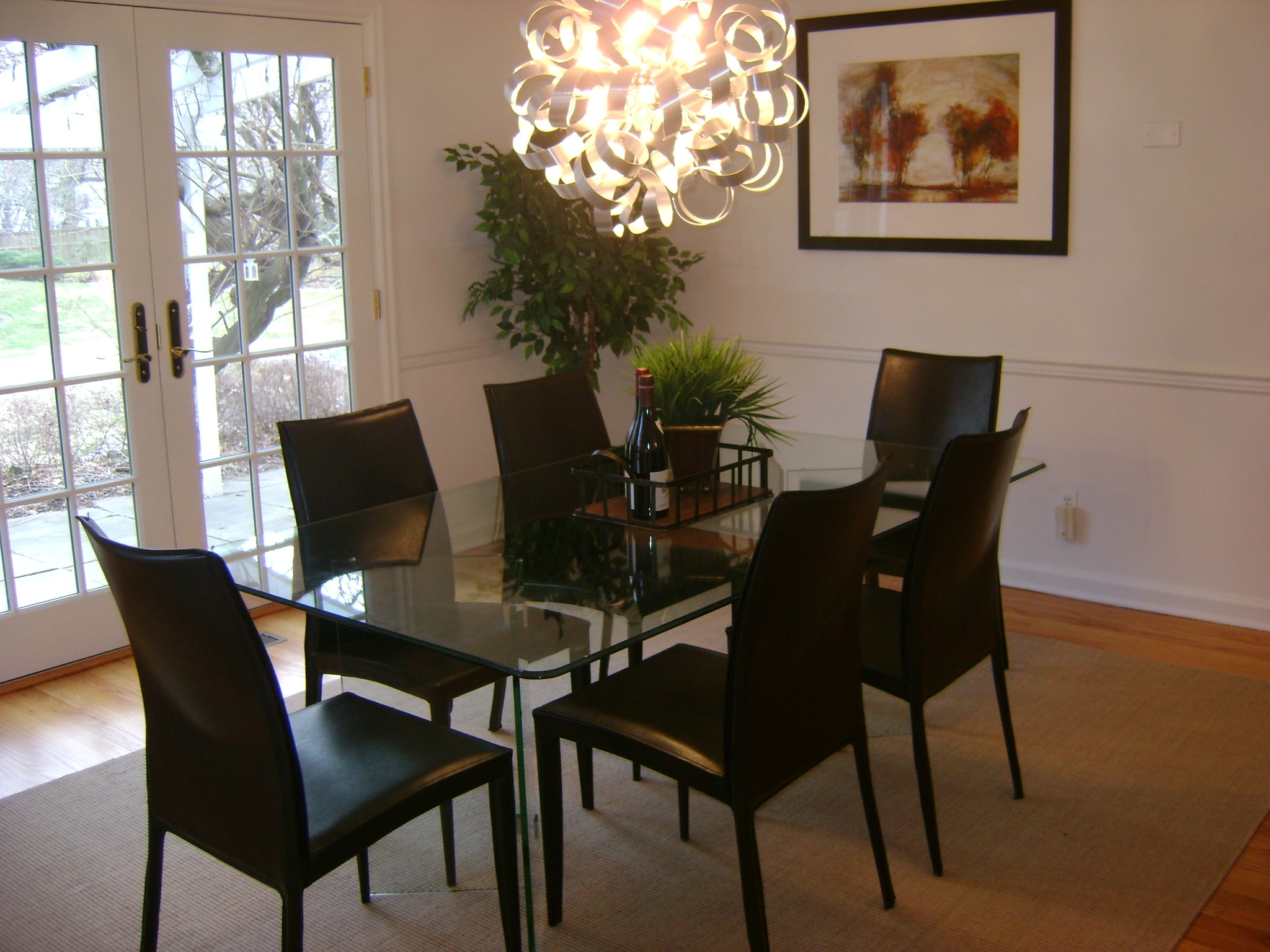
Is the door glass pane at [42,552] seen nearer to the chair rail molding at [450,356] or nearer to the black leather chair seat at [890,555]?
the chair rail molding at [450,356]

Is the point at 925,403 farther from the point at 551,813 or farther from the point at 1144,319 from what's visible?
the point at 551,813

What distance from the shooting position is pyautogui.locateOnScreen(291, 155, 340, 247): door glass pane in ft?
13.9

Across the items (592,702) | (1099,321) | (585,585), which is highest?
(1099,321)

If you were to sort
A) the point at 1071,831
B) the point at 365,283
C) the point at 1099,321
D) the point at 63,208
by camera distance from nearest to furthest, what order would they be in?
the point at 1071,831 → the point at 63,208 → the point at 1099,321 → the point at 365,283

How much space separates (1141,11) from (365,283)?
275 centimetres

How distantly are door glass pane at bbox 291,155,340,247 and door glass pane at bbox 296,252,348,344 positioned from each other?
64mm

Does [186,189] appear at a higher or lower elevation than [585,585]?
higher

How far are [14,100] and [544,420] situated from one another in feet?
5.71

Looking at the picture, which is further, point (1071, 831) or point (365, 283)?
point (365, 283)

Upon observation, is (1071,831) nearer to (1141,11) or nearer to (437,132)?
(1141,11)

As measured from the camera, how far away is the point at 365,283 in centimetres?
452

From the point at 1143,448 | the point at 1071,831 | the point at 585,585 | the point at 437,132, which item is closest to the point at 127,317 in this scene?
the point at 437,132

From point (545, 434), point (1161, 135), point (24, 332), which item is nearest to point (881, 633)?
point (545, 434)

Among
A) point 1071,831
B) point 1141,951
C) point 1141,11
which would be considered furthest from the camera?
point 1141,11
